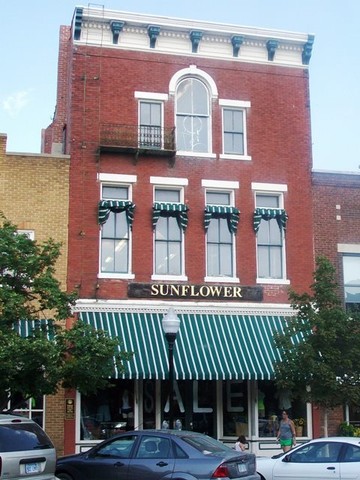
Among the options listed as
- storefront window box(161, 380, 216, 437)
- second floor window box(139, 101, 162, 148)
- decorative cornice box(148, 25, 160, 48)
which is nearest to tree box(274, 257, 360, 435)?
storefront window box(161, 380, 216, 437)

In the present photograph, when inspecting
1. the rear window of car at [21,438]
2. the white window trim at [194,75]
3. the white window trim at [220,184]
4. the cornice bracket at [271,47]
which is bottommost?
the rear window of car at [21,438]

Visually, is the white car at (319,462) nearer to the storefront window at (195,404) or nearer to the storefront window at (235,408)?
the storefront window at (195,404)

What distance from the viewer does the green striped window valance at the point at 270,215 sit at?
79.7 ft

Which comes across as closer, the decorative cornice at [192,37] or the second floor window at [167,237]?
the second floor window at [167,237]

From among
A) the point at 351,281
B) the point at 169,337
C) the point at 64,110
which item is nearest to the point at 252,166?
the point at 351,281

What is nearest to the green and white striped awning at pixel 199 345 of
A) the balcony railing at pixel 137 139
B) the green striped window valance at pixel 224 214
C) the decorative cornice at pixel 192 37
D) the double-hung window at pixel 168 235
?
the double-hung window at pixel 168 235

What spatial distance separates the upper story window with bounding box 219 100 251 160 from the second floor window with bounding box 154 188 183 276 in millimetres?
2656

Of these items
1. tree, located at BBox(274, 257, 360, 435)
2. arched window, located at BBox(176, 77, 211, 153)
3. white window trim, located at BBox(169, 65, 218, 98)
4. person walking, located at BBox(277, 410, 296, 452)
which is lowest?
person walking, located at BBox(277, 410, 296, 452)

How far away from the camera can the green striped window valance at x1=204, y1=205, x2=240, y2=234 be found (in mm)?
23906

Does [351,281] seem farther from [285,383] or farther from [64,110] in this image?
[64,110]

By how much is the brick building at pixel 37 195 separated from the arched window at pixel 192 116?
388 centimetres

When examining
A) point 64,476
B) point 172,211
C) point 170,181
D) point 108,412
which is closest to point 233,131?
point 170,181

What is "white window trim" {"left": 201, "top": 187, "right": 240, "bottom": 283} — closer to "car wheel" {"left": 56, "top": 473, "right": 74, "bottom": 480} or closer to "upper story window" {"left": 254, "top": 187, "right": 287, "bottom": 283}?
"upper story window" {"left": 254, "top": 187, "right": 287, "bottom": 283}

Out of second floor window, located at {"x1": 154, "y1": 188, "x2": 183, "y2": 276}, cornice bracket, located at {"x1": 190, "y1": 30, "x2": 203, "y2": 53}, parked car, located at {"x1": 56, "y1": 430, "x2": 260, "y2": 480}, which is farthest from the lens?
cornice bracket, located at {"x1": 190, "y1": 30, "x2": 203, "y2": 53}
